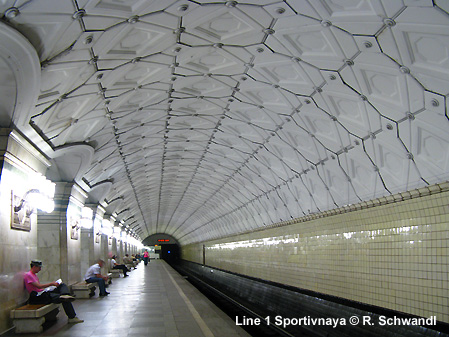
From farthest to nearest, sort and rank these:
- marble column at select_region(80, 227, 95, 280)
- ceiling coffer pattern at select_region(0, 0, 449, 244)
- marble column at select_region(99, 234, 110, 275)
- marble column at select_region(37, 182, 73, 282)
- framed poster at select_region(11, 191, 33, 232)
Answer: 1. marble column at select_region(99, 234, 110, 275)
2. marble column at select_region(80, 227, 95, 280)
3. marble column at select_region(37, 182, 73, 282)
4. framed poster at select_region(11, 191, 33, 232)
5. ceiling coffer pattern at select_region(0, 0, 449, 244)

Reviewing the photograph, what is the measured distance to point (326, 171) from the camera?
1387cm

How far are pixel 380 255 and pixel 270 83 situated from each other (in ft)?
18.1

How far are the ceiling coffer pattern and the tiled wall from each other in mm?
689

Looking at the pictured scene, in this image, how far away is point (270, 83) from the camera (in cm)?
1197

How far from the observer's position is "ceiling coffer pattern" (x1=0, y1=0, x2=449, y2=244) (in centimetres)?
770

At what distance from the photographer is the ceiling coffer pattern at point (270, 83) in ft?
25.3

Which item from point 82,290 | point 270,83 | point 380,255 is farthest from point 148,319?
point 270,83

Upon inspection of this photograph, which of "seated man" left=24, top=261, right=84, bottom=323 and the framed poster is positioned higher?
the framed poster

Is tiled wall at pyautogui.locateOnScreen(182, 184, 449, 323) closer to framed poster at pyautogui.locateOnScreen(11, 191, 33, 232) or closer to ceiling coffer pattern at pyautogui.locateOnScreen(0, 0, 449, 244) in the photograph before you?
ceiling coffer pattern at pyautogui.locateOnScreen(0, 0, 449, 244)

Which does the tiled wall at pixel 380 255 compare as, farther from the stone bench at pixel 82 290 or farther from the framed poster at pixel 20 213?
the framed poster at pixel 20 213

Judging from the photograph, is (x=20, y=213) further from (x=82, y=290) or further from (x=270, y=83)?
(x=270, y=83)

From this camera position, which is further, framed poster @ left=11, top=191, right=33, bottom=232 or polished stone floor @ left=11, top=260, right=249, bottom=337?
framed poster @ left=11, top=191, right=33, bottom=232

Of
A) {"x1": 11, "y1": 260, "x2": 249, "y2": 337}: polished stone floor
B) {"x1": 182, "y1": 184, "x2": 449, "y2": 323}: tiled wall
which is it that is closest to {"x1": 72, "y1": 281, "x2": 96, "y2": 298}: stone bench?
{"x1": 11, "y1": 260, "x2": 249, "y2": 337}: polished stone floor

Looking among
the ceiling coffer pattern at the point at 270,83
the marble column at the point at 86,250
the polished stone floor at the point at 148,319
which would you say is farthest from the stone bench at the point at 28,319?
the marble column at the point at 86,250
